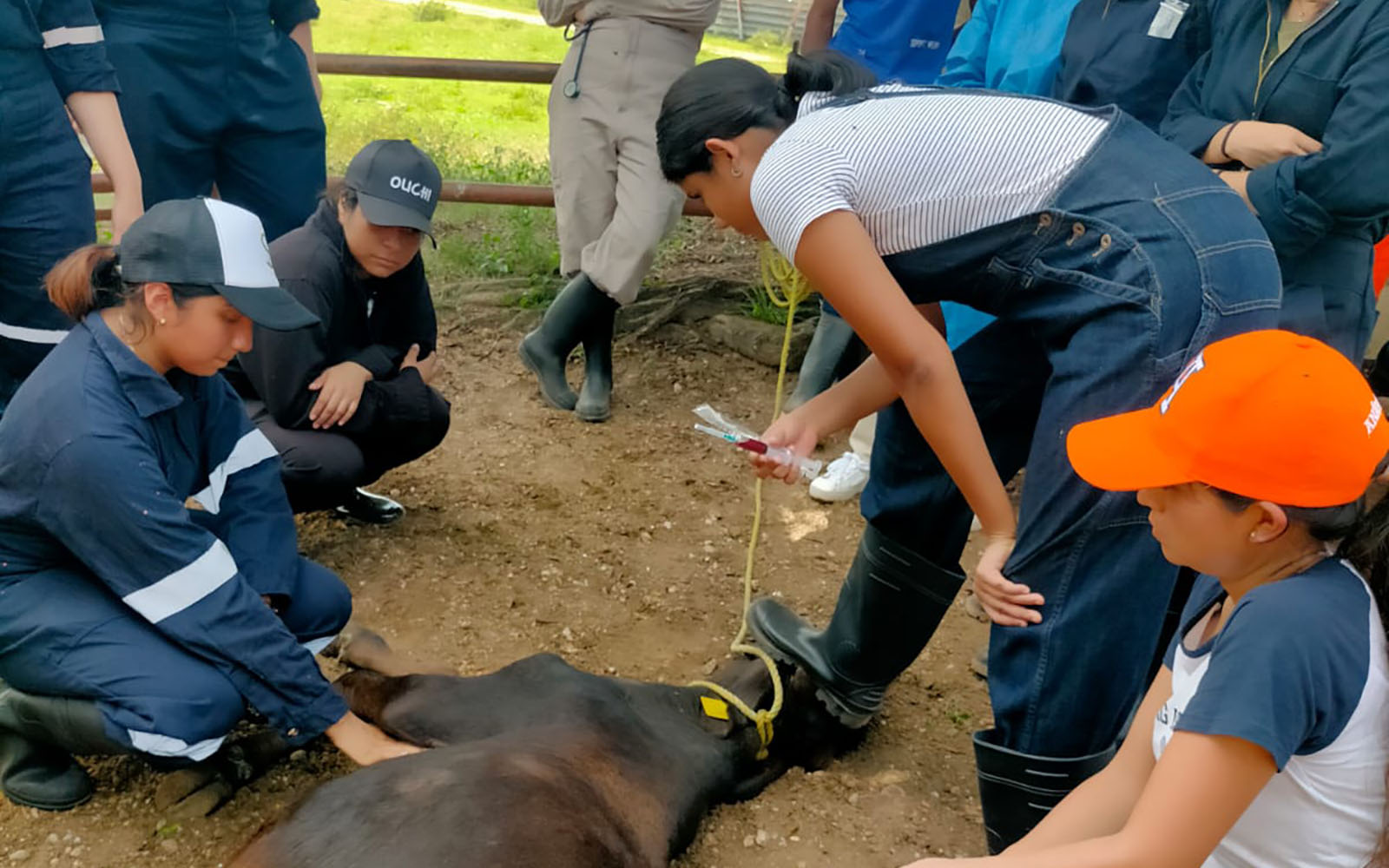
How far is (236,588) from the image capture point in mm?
2305

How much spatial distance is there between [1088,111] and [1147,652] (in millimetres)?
921

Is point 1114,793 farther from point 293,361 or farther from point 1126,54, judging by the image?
point 293,361

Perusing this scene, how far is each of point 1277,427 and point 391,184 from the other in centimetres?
243

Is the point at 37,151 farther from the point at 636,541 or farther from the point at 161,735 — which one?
the point at 636,541

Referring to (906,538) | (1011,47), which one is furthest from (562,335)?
(906,538)

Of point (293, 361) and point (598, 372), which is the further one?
point (598, 372)

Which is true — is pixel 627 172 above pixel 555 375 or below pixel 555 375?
above

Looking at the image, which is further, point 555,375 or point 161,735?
point 555,375

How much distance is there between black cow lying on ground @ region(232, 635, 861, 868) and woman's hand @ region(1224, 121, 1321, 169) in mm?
1557

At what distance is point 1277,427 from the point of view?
4.20ft

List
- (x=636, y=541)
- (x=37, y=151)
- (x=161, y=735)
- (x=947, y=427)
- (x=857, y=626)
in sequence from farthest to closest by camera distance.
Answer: (x=636, y=541) → (x=37, y=151) → (x=857, y=626) → (x=161, y=735) → (x=947, y=427)

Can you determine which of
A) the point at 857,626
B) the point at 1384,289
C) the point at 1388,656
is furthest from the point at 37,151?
the point at 1384,289

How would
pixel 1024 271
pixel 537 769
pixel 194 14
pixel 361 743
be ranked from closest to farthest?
pixel 1024 271 → pixel 537 769 → pixel 361 743 → pixel 194 14

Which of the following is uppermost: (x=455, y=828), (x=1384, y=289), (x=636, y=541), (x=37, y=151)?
(x=37, y=151)
